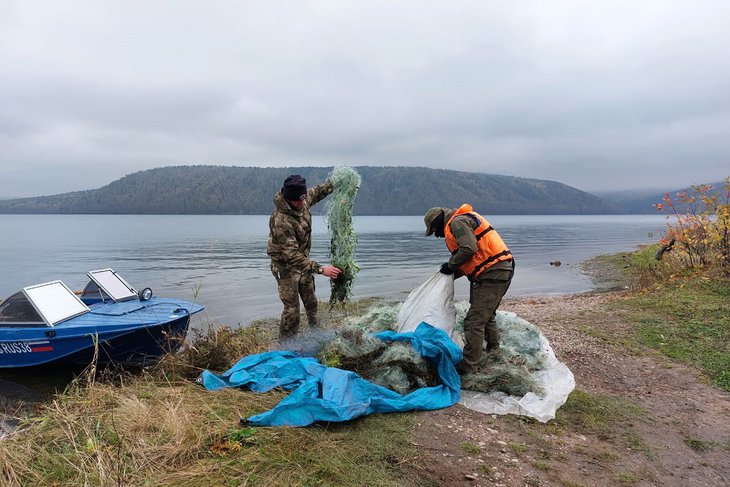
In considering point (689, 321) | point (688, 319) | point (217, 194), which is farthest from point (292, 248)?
point (217, 194)

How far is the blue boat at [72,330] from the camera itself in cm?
773

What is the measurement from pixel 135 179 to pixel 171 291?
648 ft

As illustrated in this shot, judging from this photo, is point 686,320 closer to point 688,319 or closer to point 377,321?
point 688,319

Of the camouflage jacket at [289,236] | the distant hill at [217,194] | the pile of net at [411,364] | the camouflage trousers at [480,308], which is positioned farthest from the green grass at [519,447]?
the distant hill at [217,194]

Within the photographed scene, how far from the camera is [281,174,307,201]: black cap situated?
6164mm

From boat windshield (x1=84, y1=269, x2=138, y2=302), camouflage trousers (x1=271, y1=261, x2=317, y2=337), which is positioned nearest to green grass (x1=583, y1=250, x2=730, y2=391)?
camouflage trousers (x1=271, y1=261, x2=317, y2=337)

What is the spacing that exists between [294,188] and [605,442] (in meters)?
4.48

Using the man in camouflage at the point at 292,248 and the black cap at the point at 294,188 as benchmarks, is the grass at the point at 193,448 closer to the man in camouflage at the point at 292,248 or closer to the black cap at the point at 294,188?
the man in camouflage at the point at 292,248

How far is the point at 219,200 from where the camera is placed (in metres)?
182

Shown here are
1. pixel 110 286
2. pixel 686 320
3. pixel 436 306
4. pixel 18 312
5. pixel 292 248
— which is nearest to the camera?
pixel 436 306

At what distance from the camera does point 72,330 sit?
25.3 ft

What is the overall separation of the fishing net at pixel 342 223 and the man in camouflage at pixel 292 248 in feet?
1.50

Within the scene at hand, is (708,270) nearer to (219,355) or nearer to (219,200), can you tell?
(219,355)

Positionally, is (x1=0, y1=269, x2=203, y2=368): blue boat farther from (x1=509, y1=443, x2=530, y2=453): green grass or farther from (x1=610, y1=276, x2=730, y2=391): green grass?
(x1=610, y1=276, x2=730, y2=391): green grass
